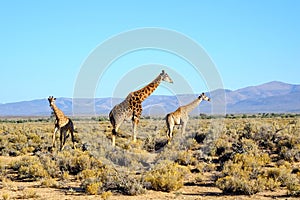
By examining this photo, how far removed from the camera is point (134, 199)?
10.3 metres

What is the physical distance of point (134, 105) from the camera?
1566 centimetres

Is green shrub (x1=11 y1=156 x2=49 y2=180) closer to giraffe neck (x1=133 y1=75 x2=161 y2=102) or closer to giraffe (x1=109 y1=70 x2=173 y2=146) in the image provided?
giraffe (x1=109 y1=70 x2=173 y2=146)

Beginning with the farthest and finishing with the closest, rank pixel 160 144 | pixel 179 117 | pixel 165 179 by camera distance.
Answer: pixel 179 117
pixel 160 144
pixel 165 179

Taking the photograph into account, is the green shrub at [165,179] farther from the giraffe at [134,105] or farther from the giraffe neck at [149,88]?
the giraffe neck at [149,88]

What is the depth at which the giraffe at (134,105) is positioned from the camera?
15.6 metres

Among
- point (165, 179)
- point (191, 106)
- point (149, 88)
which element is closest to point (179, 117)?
point (191, 106)

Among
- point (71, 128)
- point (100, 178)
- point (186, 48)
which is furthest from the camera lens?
point (71, 128)

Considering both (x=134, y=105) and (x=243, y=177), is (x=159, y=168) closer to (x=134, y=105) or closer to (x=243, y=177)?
(x=243, y=177)

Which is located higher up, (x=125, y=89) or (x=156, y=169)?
(x=125, y=89)

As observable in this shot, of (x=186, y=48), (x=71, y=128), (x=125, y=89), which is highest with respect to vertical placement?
(x=186, y=48)

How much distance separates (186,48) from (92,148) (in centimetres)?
550

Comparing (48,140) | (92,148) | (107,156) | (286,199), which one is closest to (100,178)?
(107,156)

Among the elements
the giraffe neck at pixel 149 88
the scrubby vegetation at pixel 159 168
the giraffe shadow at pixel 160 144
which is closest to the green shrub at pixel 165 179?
the scrubby vegetation at pixel 159 168

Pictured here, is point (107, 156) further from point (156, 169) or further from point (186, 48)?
point (186, 48)
